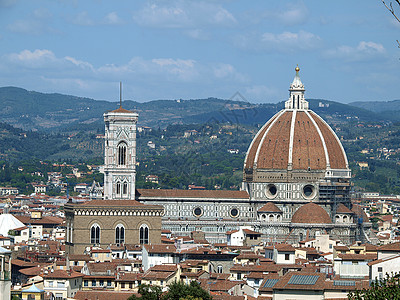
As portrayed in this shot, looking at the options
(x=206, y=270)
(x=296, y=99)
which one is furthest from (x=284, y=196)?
(x=206, y=270)

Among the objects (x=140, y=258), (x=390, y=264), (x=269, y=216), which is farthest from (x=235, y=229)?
(x=390, y=264)

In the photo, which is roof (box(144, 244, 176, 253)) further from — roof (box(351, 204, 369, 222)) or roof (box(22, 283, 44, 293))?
roof (box(351, 204, 369, 222))

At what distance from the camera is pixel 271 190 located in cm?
11988

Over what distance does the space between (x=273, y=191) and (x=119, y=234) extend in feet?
71.3

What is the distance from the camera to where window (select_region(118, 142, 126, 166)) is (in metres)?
111

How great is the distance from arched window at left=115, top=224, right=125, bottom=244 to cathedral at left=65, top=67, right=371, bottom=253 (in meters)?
A: 2.14

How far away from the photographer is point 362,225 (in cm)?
11544

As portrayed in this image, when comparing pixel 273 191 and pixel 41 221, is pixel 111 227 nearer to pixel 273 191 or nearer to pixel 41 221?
pixel 273 191

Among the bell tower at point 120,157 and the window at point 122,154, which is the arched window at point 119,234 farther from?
the window at point 122,154

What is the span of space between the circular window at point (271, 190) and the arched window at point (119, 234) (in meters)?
20.5

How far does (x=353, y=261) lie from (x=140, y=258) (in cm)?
2385

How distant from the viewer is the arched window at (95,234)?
101438 millimetres

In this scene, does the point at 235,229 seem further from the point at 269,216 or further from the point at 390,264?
the point at 390,264

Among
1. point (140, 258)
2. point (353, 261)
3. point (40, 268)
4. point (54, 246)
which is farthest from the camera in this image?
point (54, 246)
